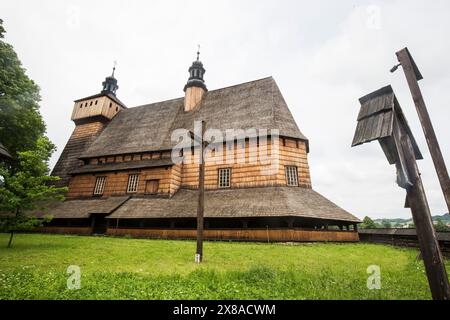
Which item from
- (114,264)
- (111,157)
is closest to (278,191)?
(114,264)

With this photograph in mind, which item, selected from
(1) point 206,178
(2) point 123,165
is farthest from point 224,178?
(2) point 123,165

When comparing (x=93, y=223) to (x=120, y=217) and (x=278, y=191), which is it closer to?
(x=120, y=217)

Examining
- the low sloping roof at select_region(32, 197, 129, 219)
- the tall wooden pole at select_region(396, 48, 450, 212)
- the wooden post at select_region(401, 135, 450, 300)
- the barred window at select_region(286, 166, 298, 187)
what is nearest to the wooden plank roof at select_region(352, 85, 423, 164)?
the wooden post at select_region(401, 135, 450, 300)

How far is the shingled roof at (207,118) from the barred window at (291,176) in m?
2.64

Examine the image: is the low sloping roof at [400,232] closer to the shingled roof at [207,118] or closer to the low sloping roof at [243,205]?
the low sloping roof at [243,205]

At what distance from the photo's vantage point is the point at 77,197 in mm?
22859

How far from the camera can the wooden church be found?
15.3 metres

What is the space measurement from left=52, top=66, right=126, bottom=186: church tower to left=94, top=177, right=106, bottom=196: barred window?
201 inches

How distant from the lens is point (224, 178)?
19844 millimetres

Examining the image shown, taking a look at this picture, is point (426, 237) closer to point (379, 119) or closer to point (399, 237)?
point (379, 119)

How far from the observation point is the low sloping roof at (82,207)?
19.0 meters

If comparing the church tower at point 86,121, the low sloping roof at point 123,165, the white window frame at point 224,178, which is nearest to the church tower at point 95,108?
the church tower at point 86,121

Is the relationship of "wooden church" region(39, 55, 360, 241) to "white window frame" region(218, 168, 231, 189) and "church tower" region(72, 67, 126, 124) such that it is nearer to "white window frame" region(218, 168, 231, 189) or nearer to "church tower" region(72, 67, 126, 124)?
"white window frame" region(218, 168, 231, 189)
